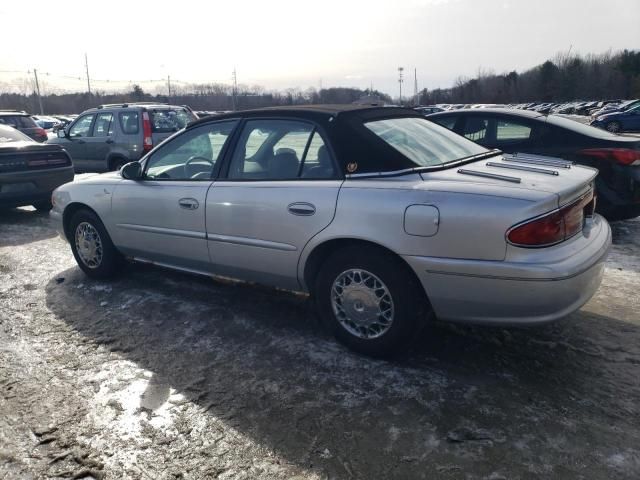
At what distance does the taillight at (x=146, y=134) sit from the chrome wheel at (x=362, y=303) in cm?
809

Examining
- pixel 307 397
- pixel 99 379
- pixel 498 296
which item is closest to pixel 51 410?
pixel 99 379

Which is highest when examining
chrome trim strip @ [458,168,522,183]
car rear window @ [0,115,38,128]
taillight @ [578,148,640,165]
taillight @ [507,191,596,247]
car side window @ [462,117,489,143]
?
car rear window @ [0,115,38,128]

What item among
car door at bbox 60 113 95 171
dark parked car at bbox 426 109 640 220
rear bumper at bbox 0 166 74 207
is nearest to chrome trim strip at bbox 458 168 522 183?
dark parked car at bbox 426 109 640 220

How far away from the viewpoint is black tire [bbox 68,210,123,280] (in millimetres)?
4824

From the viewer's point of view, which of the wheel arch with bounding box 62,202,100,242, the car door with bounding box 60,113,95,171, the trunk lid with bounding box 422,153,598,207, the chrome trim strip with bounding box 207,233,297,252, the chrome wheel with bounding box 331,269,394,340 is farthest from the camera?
the car door with bounding box 60,113,95,171

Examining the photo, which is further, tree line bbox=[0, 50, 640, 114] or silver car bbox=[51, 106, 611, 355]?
tree line bbox=[0, 50, 640, 114]

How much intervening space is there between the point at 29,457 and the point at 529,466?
2.39 meters

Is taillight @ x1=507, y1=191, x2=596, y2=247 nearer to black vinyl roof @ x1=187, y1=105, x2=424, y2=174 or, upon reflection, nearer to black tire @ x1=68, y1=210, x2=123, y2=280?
black vinyl roof @ x1=187, y1=105, x2=424, y2=174

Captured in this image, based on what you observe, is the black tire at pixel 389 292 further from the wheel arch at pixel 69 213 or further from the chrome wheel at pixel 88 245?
the wheel arch at pixel 69 213

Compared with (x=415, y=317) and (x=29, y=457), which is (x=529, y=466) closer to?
(x=415, y=317)

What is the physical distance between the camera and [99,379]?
3.16m

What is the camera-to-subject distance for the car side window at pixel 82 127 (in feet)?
37.0

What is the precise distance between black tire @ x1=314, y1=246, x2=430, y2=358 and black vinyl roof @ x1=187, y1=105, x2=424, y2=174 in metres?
0.56

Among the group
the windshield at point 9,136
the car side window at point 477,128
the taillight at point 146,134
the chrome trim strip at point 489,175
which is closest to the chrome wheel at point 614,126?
the car side window at point 477,128
